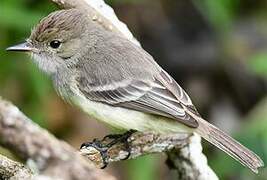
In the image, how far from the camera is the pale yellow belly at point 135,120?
12.7 feet

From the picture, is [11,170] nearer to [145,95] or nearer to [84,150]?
[84,150]

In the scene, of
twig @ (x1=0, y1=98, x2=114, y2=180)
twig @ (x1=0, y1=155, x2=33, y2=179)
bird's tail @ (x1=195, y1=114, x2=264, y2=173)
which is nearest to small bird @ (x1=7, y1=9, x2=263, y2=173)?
bird's tail @ (x1=195, y1=114, x2=264, y2=173)

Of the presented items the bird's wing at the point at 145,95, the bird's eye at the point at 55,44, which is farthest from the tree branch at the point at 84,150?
the bird's eye at the point at 55,44

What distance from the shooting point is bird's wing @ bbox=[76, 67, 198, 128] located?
385 centimetres

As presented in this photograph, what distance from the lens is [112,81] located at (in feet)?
13.2

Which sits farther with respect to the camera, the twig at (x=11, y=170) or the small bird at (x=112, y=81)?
the small bird at (x=112, y=81)

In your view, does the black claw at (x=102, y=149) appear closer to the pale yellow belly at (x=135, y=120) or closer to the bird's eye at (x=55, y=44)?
the pale yellow belly at (x=135, y=120)

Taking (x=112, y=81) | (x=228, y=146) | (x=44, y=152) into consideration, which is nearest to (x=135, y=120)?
(x=112, y=81)

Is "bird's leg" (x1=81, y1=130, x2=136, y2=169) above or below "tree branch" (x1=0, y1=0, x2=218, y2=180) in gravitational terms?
below

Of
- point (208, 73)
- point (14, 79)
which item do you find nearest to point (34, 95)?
point (14, 79)

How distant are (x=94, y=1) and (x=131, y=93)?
0.71 meters

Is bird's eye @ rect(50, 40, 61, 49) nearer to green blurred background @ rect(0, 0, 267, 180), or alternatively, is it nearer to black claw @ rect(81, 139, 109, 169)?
black claw @ rect(81, 139, 109, 169)

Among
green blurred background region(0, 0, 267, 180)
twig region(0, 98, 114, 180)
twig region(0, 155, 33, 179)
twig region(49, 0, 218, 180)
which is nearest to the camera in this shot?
twig region(0, 98, 114, 180)

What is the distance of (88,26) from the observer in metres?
4.27
